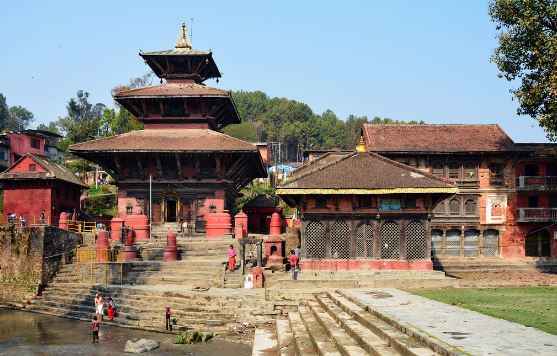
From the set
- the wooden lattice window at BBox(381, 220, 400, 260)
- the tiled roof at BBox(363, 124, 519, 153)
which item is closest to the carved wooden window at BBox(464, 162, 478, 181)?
the tiled roof at BBox(363, 124, 519, 153)

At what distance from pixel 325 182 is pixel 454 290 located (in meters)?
6.98

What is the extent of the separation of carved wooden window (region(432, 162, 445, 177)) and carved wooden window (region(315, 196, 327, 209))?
1682cm

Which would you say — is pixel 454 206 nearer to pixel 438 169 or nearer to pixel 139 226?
pixel 438 169

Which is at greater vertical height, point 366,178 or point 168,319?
point 366,178

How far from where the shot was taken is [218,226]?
34531 mm

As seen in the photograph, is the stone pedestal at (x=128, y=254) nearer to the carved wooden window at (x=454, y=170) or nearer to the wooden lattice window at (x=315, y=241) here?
the wooden lattice window at (x=315, y=241)

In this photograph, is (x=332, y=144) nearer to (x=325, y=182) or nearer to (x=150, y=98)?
(x=150, y=98)

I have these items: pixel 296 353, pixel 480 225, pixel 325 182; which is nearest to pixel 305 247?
pixel 325 182

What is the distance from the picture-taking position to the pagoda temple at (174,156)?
37.9 m

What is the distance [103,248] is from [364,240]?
42.2 ft

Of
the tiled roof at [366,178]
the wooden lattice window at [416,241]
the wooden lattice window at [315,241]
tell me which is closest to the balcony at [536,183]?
the tiled roof at [366,178]

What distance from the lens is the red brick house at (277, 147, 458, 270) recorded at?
1042 inches

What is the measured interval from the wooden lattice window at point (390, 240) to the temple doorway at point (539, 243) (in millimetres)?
20094

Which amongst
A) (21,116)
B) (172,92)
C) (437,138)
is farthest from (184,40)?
(21,116)
